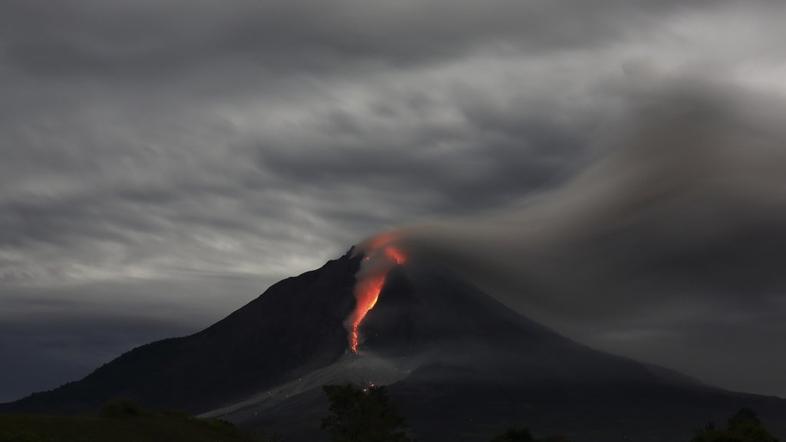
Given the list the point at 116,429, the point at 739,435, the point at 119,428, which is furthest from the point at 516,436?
the point at 116,429

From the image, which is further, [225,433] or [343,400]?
[343,400]

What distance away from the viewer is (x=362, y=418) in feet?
479

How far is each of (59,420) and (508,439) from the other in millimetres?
73443

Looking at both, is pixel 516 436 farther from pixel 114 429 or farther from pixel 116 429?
pixel 114 429

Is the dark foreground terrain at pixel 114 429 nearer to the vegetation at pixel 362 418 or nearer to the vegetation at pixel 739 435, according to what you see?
the vegetation at pixel 362 418

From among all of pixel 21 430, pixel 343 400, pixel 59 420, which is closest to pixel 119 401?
pixel 59 420

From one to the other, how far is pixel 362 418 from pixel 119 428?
155 ft

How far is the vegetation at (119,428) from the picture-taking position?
90750 mm

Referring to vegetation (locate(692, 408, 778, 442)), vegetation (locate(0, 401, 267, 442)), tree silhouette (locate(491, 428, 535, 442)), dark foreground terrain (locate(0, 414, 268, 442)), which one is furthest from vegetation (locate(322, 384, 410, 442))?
vegetation (locate(692, 408, 778, 442))

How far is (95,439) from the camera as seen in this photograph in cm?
9694

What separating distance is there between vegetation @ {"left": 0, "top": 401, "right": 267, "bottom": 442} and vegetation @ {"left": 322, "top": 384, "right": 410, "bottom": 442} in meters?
19.6

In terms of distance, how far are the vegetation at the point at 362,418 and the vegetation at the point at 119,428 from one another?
19.6 m

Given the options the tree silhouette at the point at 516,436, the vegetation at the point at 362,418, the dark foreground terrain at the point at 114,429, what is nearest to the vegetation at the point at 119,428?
the dark foreground terrain at the point at 114,429

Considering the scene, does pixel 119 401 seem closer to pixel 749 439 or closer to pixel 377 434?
pixel 377 434
